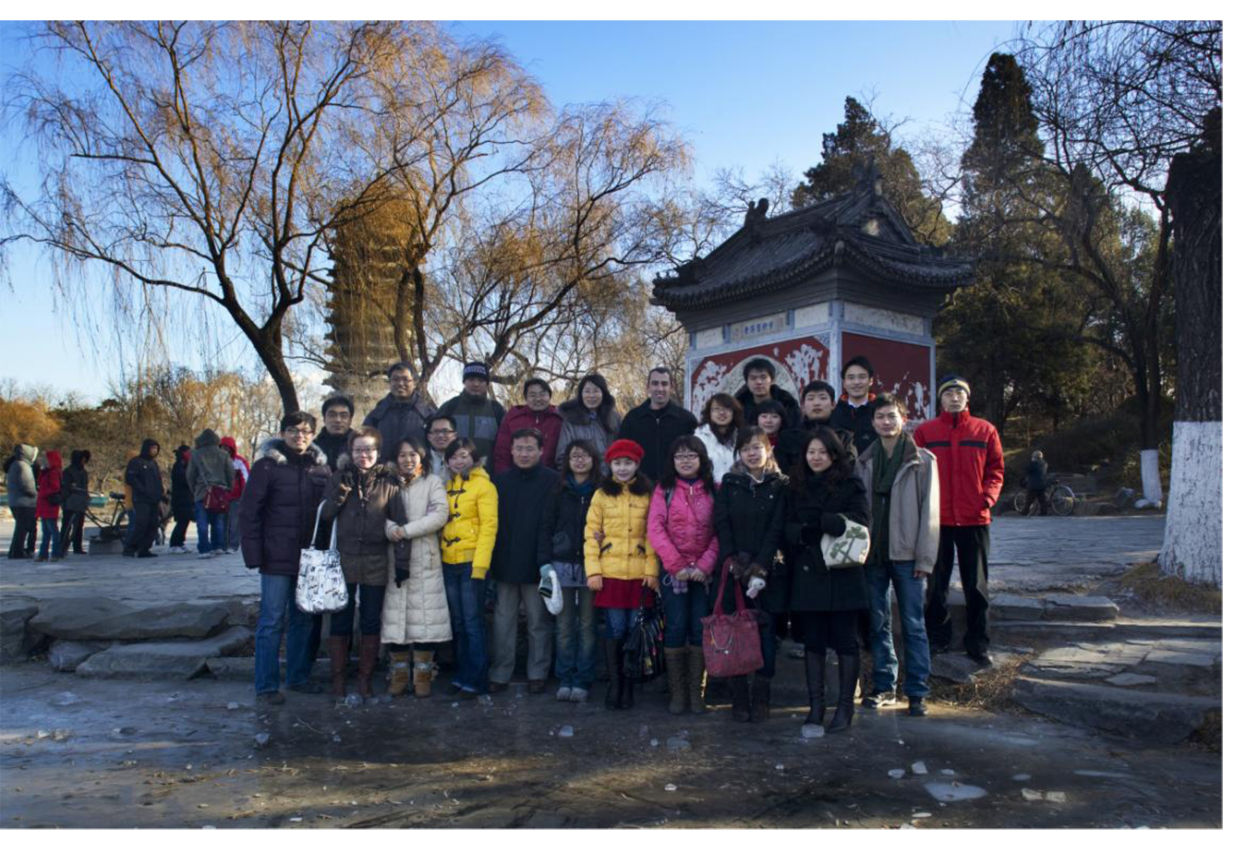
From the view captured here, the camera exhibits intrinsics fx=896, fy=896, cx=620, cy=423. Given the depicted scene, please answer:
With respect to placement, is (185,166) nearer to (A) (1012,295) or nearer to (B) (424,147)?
(B) (424,147)

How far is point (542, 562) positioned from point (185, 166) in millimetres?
10246

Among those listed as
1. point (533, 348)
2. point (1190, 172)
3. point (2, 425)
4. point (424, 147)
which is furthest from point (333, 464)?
point (2, 425)

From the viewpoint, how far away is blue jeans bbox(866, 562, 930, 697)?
15.5 ft

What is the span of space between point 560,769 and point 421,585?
180cm

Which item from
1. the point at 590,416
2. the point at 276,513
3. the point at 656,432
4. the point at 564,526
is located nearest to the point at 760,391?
the point at 656,432

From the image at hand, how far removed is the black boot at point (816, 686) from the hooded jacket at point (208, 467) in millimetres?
9096

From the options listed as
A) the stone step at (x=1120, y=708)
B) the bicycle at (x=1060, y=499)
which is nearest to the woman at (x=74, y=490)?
the stone step at (x=1120, y=708)

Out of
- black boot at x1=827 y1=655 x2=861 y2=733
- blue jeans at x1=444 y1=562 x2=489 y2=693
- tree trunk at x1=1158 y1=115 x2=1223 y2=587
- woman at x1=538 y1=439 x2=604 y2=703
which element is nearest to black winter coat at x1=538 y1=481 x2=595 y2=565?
woman at x1=538 y1=439 x2=604 y2=703

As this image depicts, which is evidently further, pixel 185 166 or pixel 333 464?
pixel 185 166

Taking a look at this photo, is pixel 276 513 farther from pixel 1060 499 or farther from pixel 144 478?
pixel 1060 499

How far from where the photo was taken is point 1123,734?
434 cm

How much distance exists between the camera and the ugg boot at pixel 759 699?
183 inches

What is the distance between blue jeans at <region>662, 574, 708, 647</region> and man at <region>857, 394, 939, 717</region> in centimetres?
92

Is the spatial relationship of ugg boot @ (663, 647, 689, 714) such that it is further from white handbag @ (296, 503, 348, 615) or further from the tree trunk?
the tree trunk
